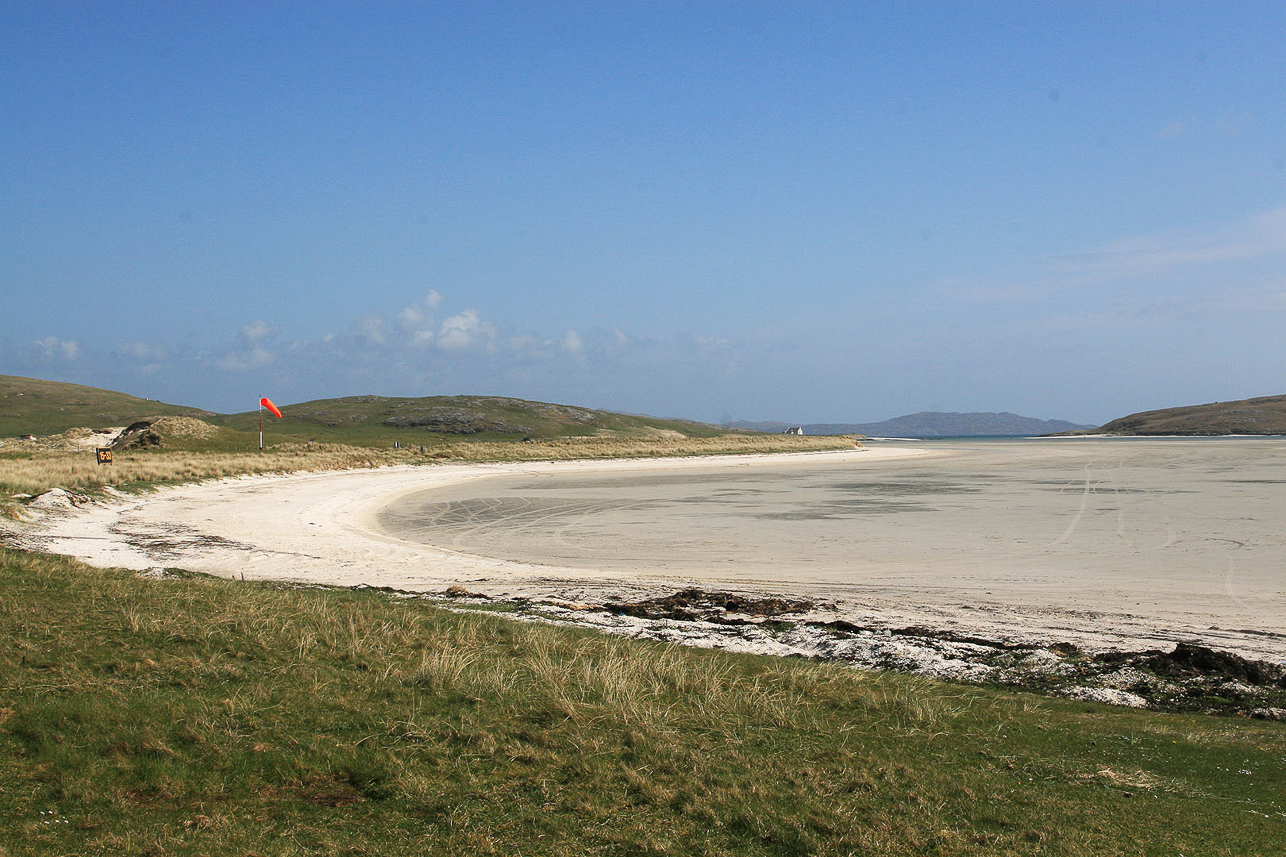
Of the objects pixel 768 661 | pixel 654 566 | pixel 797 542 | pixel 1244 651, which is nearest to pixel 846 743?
pixel 768 661

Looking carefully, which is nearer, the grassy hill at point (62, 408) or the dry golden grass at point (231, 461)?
the dry golden grass at point (231, 461)

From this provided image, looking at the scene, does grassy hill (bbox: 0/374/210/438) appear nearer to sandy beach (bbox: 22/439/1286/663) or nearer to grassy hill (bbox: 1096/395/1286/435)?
sandy beach (bbox: 22/439/1286/663)

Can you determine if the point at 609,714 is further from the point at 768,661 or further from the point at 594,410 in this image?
the point at 594,410

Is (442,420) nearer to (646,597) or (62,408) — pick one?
(62,408)

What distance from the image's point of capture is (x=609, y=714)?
698cm

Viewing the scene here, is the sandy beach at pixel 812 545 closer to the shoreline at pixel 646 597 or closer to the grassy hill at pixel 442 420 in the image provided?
the shoreline at pixel 646 597

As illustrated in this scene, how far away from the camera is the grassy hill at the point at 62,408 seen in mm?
104438

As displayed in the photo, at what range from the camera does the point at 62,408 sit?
117312 mm

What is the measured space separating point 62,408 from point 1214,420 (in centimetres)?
19295

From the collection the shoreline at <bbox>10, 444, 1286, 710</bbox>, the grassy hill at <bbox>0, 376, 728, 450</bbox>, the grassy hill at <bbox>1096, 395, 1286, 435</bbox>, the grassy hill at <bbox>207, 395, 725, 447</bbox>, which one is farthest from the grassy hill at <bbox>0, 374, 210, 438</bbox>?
the grassy hill at <bbox>1096, 395, 1286, 435</bbox>

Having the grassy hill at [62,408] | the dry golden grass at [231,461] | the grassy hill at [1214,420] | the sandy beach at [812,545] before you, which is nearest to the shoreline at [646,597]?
the sandy beach at [812,545]

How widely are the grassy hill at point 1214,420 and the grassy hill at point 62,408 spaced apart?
164855 millimetres

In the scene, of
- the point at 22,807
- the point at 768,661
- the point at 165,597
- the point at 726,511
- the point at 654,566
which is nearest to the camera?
the point at 22,807

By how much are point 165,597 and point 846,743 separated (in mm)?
8543
